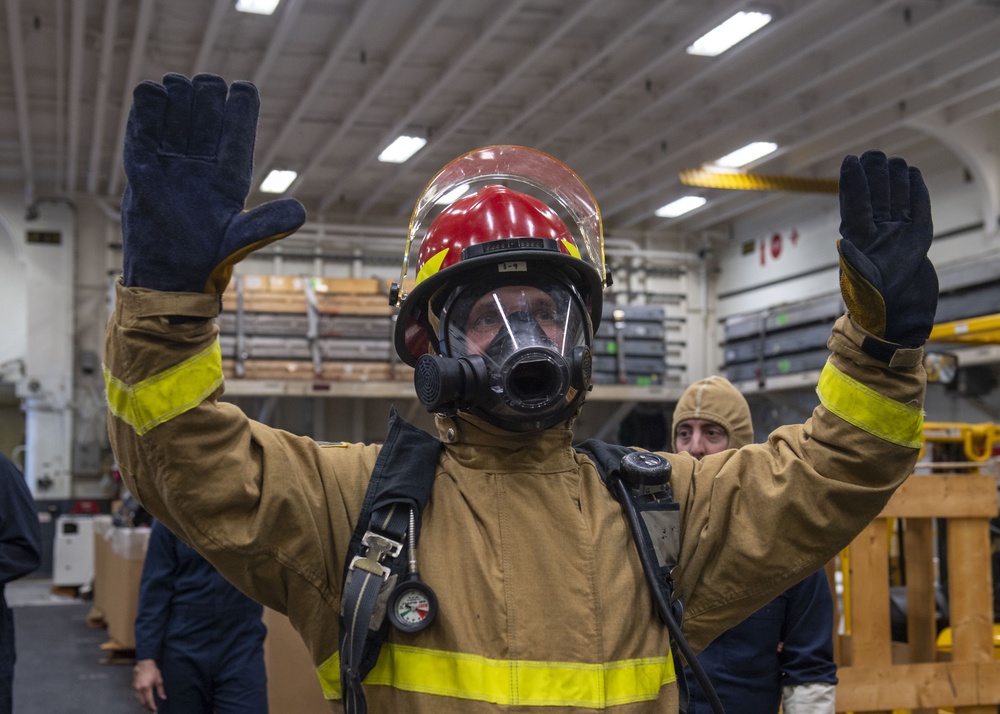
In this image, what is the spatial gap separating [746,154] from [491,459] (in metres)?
12.1

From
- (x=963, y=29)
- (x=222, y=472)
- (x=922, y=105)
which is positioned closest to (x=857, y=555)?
(x=222, y=472)

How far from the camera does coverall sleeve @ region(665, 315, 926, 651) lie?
1768 millimetres

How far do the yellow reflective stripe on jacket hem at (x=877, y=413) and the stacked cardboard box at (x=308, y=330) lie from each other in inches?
473

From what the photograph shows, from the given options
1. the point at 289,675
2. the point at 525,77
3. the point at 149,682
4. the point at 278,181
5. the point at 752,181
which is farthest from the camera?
the point at 278,181

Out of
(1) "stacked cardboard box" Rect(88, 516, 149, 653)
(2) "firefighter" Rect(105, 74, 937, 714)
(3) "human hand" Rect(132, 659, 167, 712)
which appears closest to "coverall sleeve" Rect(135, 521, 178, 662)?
(3) "human hand" Rect(132, 659, 167, 712)

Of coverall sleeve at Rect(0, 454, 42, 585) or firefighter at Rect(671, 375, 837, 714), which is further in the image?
coverall sleeve at Rect(0, 454, 42, 585)

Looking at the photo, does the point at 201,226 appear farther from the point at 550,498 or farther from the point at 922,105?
the point at 922,105

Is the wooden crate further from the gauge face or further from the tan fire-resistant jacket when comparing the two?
the gauge face

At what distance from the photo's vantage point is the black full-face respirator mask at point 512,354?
5.86 feet

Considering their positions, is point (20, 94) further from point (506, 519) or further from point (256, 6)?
point (506, 519)

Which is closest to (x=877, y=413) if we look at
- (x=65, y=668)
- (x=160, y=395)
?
(x=160, y=395)

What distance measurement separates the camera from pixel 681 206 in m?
16.4

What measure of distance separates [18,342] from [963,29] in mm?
14207

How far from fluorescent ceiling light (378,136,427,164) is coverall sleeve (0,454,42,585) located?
388 inches
